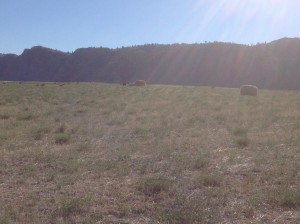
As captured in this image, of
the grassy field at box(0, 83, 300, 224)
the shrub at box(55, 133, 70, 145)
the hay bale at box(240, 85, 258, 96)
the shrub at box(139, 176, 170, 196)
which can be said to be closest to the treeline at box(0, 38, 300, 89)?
the hay bale at box(240, 85, 258, 96)

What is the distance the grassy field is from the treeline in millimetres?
81282

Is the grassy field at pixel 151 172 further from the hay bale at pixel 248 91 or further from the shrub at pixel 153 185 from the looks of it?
the hay bale at pixel 248 91

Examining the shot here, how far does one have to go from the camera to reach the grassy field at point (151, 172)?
8.28 meters

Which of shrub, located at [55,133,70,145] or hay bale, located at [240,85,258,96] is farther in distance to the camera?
hay bale, located at [240,85,258,96]

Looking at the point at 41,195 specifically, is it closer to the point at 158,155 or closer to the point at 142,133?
the point at 158,155

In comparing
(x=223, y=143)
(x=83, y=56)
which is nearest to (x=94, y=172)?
(x=223, y=143)

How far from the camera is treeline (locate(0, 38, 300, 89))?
10188 cm

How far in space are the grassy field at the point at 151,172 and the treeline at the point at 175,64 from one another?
267ft

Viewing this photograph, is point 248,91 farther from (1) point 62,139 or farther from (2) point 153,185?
(2) point 153,185

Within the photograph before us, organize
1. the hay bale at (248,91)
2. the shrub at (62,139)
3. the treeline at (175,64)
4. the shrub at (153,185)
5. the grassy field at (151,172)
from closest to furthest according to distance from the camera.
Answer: the grassy field at (151,172) → the shrub at (153,185) → the shrub at (62,139) → the hay bale at (248,91) → the treeline at (175,64)

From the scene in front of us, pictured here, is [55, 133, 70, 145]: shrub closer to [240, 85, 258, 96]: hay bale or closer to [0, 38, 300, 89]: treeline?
[240, 85, 258, 96]: hay bale

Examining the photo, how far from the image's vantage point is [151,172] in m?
11.3

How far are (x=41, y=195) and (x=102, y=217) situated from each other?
1873mm

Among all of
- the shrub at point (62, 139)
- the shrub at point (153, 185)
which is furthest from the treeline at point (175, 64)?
the shrub at point (153, 185)
